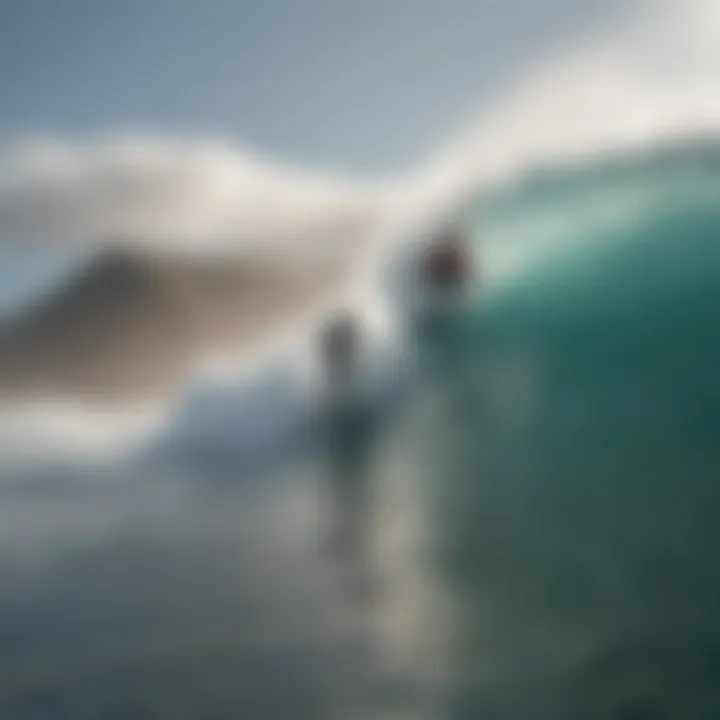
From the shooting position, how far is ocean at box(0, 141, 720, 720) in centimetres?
252

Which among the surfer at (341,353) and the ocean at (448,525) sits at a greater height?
the surfer at (341,353)

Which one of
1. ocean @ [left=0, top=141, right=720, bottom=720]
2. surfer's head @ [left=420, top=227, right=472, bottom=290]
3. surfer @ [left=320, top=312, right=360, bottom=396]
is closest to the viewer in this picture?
ocean @ [left=0, top=141, right=720, bottom=720]

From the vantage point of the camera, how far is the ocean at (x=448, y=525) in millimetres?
2523

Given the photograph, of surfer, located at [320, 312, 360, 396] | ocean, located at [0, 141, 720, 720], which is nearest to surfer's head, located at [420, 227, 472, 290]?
ocean, located at [0, 141, 720, 720]

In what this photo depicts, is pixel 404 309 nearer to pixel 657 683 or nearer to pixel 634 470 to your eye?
pixel 634 470

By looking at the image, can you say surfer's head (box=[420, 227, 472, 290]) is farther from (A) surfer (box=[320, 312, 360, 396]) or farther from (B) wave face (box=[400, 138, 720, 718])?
(A) surfer (box=[320, 312, 360, 396])

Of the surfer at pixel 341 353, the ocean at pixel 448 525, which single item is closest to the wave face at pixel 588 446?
the ocean at pixel 448 525

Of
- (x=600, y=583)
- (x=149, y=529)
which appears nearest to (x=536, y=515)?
(x=600, y=583)

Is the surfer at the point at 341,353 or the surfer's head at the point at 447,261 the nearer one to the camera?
the surfer at the point at 341,353

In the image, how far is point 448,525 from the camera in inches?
110

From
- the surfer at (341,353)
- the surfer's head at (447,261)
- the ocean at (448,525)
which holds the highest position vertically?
the surfer's head at (447,261)

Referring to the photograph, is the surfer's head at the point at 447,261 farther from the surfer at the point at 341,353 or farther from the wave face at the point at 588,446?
the surfer at the point at 341,353

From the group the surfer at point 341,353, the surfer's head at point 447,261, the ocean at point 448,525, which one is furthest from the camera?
the surfer's head at point 447,261

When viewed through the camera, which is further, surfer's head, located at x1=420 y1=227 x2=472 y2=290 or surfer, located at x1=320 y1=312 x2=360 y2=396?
surfer's head, located at x1=420 y1=227 x2=472 y2=290
